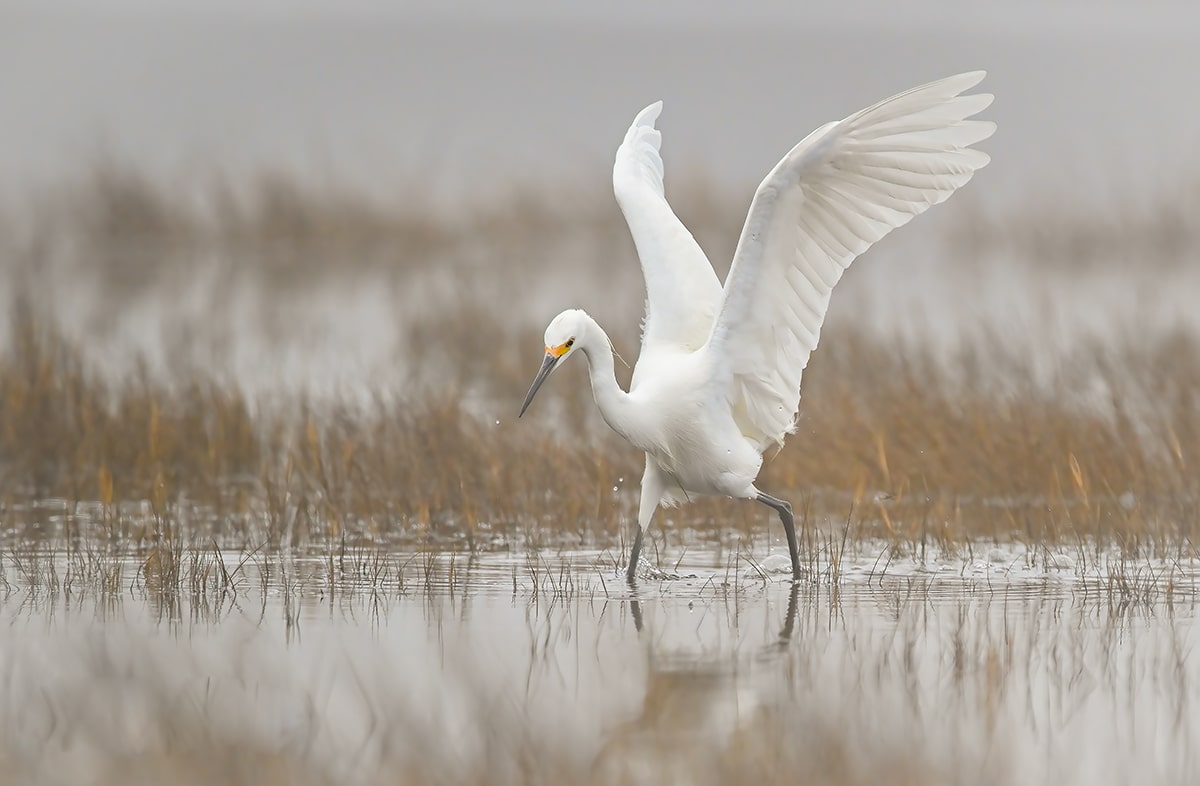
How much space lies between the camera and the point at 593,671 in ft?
18.6

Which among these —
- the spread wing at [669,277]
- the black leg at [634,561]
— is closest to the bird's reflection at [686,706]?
the black leg at [634,561]

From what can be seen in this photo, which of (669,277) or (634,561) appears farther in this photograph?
(669,277)

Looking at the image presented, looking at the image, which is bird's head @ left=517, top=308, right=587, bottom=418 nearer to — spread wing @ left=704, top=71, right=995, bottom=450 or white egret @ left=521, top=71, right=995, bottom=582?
white egret @ left=521, top=71, right=995, bottom=582

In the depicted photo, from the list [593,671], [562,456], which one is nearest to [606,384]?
[593,671]

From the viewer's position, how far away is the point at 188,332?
13.4m

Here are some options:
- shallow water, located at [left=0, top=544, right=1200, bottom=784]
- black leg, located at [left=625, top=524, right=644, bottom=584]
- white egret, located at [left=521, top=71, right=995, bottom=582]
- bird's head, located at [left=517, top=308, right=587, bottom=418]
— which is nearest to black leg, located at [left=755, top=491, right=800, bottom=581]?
white egret, located at [left=521, top=71, right=995, bottom=582]

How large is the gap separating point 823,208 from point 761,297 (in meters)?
0.40

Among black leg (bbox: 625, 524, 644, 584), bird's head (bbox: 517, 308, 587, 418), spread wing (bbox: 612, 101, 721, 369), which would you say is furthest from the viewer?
spread wing (bbox: 612, 101, 721, 369)

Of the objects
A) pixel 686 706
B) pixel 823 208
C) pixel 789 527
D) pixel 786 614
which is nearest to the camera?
pixel 686 706

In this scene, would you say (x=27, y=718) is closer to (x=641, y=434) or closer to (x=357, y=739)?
(x=357, y=739)

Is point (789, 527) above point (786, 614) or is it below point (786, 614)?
above

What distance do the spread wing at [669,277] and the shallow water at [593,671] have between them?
101 cm

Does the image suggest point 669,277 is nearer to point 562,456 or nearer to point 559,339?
point 559,339

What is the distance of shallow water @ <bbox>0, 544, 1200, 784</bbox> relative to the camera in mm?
4523
